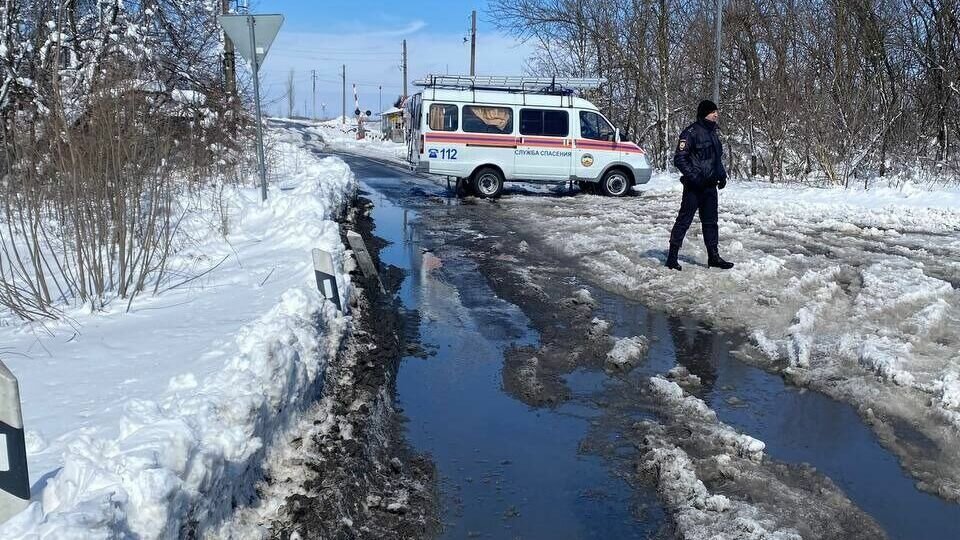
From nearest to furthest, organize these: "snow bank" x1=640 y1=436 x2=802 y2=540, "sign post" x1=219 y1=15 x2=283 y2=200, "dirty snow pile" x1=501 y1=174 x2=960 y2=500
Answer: "snow bank" x1=640 y1=436 x2=802 y2=540 → "dirty snow pile" x1=501 y1=174 x2=960 y2=500 → "sign post" x1=219 y1=15 x2=283 y2=200

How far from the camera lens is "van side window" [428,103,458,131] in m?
17.0

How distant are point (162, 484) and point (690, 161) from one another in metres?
6.91

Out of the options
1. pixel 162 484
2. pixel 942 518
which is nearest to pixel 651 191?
pixel 942 518

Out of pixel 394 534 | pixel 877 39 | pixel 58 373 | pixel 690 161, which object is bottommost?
pixel 394 534

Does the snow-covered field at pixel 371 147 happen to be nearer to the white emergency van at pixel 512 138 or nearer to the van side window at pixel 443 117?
the white emergency van at pixel 512 138

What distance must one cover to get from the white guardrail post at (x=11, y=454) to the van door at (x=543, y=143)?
1561 cm

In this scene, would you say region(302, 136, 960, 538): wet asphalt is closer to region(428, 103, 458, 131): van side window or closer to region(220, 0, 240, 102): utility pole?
region(428, 103, 458, 131): van side window

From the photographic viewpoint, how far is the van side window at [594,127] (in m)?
17.7

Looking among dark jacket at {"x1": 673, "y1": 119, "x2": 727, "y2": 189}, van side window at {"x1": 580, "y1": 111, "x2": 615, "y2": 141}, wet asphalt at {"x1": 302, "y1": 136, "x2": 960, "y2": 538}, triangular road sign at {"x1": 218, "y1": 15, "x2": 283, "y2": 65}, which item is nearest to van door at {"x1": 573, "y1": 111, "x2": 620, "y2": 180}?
van side window at {"x1": 580, "y1": 111, "x2": 615, "y2": 141}

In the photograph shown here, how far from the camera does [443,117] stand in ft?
56.2

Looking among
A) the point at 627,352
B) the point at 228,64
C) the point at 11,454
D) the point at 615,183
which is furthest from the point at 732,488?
the point at 228,64

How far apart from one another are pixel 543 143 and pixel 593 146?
3.96 ft

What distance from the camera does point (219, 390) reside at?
3.88m

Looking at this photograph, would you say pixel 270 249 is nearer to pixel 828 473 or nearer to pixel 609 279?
pixel 609 279
